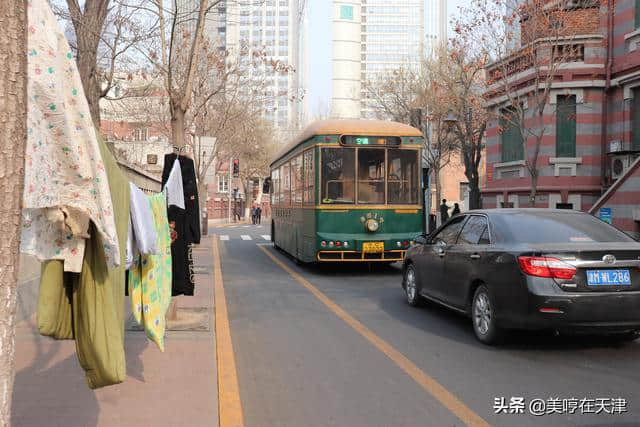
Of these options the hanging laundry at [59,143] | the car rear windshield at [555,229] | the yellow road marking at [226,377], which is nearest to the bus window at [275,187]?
the yellow road marking at [226,377]

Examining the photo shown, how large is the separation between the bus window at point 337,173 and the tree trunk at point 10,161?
35.6ft

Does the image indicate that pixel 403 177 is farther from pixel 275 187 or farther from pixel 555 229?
pixel 275 187

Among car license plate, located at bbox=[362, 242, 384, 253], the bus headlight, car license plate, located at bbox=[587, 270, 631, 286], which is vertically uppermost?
the bus headlight

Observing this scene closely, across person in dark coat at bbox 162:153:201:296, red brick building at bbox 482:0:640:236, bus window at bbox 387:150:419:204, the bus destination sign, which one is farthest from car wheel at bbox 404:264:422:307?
red brick building at bbox 482:0:640:236

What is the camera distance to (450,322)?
27.3ft

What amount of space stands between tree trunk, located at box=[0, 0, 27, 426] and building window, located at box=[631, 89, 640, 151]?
19198mm

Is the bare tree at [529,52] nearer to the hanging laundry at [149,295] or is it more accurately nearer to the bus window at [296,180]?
the bus window at [296,180]

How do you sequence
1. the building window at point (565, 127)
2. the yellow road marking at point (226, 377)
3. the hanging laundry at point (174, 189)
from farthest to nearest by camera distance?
the building window at point (565, 127), the hanging laundry at point (174, 189), the yellow road marking at point (226, 377)

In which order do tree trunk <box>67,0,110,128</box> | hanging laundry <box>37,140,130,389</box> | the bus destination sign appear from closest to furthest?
1. hanging laundry <box>37,140,130,389</box>
2. tree trunk <box>67,0,110,128</box>
3. the bus destination sign

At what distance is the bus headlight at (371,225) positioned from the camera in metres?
13.0

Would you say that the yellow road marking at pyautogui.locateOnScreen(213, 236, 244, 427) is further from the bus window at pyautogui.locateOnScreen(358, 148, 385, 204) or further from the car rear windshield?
the bus window at pyautogui.locateOnScreen(358, 148, 385, 204)

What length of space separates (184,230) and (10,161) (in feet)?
14.8

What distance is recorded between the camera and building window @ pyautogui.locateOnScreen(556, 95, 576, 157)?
1989 centimetres

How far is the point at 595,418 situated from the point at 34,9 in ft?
14.8
